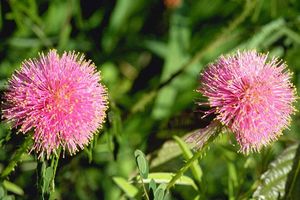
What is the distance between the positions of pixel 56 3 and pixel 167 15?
45cm

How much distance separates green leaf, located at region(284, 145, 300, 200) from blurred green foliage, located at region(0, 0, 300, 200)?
0.28 feet

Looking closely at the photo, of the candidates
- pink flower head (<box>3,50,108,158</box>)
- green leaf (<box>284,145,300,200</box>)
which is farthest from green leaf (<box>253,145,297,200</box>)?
pink flower head (<box>3,50,108,158</box>)

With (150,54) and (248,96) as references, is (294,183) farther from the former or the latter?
(150,54)

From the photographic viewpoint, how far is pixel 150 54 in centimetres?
238

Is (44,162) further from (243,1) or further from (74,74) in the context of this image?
(243,1)

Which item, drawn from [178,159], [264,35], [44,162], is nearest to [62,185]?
[178,159]

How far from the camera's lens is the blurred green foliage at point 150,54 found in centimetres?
180

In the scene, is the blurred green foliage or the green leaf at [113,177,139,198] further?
the blurred green foliage

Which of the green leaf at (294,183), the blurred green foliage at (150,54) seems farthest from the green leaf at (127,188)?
the green leaf at (294,183)

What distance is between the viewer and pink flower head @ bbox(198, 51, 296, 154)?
1.18m

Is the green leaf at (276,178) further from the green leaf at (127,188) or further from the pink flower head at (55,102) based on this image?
the pink flower head at (55,102)

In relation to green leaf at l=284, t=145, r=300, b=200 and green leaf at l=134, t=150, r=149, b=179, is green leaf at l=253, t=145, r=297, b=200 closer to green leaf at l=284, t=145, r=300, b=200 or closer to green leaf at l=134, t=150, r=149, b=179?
green leaf at l=284, t=145, r=300, b=200

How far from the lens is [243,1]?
6.75 ft

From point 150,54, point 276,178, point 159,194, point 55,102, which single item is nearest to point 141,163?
point 159,194
